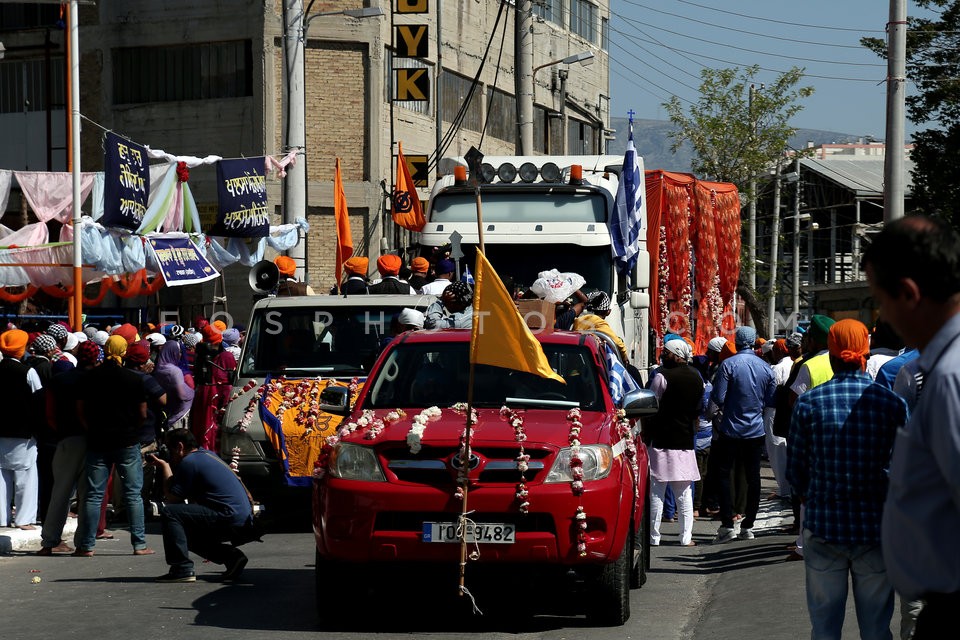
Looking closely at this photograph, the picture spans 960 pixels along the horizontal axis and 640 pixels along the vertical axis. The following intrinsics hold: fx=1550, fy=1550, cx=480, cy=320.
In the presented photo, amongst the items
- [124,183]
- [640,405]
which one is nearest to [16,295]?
[124,183]

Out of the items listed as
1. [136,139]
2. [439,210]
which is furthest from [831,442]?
[136,139]

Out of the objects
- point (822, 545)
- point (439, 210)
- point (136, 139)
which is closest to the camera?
point (822, 545)

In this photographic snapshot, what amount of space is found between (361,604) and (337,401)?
1.55 meters

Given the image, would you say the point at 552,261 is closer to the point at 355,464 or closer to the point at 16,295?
the point at 355,464

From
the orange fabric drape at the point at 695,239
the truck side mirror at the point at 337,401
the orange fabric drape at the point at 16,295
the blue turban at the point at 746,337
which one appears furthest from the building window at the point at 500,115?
the truck side mirror at the point at 337,401

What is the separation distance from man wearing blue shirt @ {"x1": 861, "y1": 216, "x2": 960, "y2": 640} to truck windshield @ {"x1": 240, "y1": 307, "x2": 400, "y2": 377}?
36.4ft

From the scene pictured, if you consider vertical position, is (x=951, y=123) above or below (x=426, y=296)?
above

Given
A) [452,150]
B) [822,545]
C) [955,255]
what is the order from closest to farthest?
[955,255] < [822,545] < [452,150]

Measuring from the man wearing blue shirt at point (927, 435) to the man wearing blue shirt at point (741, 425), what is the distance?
1018cm

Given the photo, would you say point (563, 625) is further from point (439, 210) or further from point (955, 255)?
point (439, 210)

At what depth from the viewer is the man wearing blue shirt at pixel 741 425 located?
46.2ft

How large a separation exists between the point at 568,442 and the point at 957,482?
18.7ft

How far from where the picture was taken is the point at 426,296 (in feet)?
50.5

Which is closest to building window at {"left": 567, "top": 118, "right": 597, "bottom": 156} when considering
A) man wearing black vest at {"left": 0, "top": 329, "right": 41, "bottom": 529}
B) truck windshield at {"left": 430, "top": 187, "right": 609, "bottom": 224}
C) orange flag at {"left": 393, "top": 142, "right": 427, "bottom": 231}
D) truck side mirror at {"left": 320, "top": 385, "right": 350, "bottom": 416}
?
orange flag at {"left": 393, "top": 142, "right": 427, "bottom": 231}
